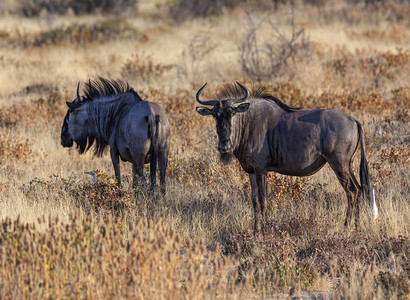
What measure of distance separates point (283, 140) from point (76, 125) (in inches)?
117

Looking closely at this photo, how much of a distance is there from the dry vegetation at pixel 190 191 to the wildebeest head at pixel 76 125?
58 cm

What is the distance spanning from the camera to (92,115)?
25.3ft

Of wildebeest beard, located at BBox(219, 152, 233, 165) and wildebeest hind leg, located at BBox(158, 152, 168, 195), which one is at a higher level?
wildebeest beard, located at BBox(219, 152, 233, 165)

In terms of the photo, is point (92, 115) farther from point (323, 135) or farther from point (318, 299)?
point (318, 299)

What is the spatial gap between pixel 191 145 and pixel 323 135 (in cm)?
373

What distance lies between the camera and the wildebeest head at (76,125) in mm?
7738

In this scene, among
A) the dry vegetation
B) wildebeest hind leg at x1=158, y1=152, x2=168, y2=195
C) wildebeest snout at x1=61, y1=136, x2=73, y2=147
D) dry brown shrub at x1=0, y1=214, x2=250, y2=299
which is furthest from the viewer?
wildebeest snout at x1=61, y1=136, x2=73, y2=147

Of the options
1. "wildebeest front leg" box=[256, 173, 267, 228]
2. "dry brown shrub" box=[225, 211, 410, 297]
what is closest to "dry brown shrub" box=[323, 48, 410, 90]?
"wildebeest front leg" box=[256, 173, 267, 228]

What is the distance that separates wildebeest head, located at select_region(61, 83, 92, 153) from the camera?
25.4 ft

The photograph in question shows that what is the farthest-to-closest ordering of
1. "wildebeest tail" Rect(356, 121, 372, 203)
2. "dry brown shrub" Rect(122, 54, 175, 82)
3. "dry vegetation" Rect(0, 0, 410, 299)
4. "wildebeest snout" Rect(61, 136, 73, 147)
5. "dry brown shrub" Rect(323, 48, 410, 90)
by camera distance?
1. "dry brown shrub" Rect(122, 54, 175, 82)
2. "dry brown shrub" Rect(323, 48, 410, 90)
3. "wildebeest snout" Rect(61, 136, 73, 147)
4. "wildebeest tail" Rect(356, 121, 372, 203)
5. "dry vegetation" Rect(0, 0, 410, 299)

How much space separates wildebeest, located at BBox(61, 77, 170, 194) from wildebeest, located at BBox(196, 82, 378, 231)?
0.92 meters

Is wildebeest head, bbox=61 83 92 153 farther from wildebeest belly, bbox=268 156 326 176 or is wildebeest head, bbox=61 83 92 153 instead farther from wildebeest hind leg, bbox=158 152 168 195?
wildebeest belly, bbox=268 156 326 176

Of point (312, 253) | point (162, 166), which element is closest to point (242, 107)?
point (162, 166)

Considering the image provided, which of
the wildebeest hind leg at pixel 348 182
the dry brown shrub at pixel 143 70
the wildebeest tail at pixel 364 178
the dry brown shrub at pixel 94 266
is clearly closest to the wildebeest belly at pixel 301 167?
the wildebeest hind leg at pixel 348 182
